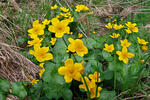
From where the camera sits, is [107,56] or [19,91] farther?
[107,56]

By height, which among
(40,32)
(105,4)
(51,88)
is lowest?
(51,88)

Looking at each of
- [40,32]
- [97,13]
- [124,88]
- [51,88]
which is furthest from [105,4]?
[51,88]

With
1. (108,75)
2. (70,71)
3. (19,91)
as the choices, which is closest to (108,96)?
(108,75)

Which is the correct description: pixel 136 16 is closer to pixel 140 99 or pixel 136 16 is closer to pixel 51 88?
pixel 140 99

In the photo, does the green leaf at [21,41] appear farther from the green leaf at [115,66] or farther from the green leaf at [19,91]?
the green leaf at [115,66]

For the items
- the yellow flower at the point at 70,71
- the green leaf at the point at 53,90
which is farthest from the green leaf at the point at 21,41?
the yellow flower at the point at 70,71

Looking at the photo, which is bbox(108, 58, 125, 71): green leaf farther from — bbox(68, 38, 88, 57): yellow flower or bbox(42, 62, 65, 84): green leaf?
bbox(42, 62, 65, 84): green leaf

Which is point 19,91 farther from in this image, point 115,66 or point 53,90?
point 115,66

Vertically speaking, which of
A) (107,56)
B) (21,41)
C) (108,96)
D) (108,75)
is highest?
(21,41)

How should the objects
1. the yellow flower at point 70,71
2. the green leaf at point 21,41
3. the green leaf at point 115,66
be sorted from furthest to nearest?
the green leaf at point 21,41
the green leaf at point 115,66
the yellow flower at point 70,71

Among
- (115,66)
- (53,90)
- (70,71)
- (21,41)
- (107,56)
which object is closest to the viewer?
(70,71)

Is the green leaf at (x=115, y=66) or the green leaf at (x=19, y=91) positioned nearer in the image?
the green leaf at (x=19, y=91)
